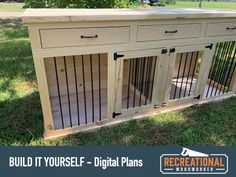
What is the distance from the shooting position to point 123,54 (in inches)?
67.9

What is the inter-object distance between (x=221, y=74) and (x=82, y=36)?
2.19 metres

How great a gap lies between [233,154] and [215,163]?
25cm

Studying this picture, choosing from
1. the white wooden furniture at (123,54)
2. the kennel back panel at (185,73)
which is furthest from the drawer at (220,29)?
the kennel back panel at (185,73)

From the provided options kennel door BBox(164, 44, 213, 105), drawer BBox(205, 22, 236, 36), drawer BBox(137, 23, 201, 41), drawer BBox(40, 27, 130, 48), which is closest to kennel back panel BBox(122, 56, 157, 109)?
kennel door BBox(164, 44, 213, 105)

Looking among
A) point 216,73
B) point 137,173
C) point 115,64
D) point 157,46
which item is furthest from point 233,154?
point 216,73

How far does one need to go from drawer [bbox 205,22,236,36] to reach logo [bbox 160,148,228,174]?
119 centimetres

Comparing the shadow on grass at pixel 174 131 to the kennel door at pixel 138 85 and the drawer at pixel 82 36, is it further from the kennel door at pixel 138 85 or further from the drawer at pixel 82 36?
the drawer at pixel 82 36

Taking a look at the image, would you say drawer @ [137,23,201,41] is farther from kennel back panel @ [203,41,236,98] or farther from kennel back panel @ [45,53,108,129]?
kennel back panel @ [203,41,236,98]

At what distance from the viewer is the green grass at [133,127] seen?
183cm

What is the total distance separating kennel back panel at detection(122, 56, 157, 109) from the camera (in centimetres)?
243

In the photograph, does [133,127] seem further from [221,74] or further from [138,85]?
[221,74]

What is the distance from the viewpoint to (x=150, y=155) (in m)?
1.59

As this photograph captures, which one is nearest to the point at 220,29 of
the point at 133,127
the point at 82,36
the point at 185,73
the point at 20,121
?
the point at 185,73

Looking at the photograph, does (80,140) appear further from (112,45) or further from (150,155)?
(112,45)
